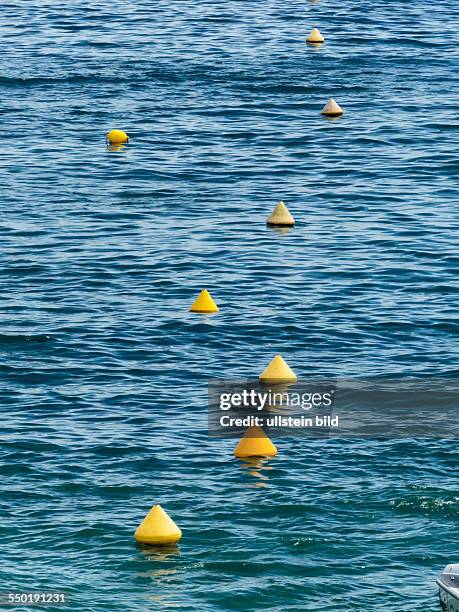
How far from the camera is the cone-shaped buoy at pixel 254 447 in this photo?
21531 millimetres

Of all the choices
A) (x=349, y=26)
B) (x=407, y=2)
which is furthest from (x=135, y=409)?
(x=407, y=2)

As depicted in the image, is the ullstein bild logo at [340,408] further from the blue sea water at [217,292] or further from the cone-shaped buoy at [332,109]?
the cone-shaped buoy at [332,109]

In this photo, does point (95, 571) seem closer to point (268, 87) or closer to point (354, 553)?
point (354, 553)

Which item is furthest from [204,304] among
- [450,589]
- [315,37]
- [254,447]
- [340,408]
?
[315,37]

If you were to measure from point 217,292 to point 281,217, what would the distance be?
13.3ft

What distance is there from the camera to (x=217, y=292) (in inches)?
1107

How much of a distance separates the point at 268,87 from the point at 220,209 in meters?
10.7

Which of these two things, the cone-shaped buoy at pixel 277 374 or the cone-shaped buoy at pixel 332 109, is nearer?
the cone-shaped buoy at pixel 277 374

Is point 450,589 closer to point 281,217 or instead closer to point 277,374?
point 277,374

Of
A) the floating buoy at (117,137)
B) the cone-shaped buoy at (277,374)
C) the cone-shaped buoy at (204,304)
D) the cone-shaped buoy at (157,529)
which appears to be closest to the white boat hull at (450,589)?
the cone-shaped buoy at (157,529)

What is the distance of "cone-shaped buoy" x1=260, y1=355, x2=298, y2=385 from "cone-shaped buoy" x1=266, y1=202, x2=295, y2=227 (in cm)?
788

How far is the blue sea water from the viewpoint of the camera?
61.6ft

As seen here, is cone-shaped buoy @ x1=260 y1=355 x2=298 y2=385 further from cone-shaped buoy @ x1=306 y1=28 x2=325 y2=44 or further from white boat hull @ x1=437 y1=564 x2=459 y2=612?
cone-shaped buoy @ x1=306 y1=28 x2=325 y2=44

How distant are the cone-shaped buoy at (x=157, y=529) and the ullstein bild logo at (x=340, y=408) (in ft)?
11.9
